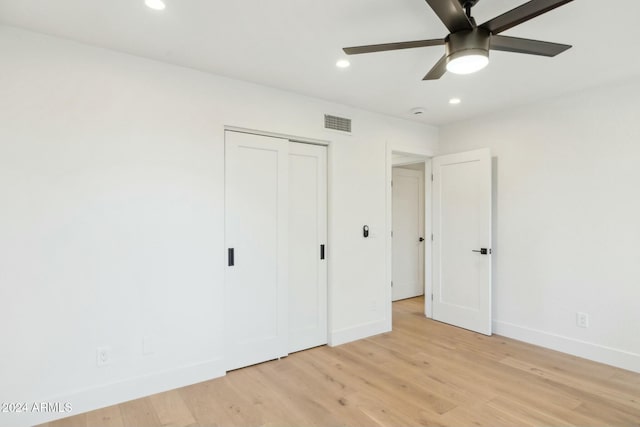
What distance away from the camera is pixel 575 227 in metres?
3.47

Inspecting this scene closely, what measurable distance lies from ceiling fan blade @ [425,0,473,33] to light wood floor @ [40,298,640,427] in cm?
245

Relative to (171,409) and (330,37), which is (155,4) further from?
(171,409)

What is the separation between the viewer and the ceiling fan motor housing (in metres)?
1.80

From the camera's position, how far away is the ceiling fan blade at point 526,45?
1.89m

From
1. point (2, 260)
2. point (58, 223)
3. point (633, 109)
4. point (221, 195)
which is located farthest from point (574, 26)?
point (2, 260)

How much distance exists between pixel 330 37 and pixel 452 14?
948 millimetres

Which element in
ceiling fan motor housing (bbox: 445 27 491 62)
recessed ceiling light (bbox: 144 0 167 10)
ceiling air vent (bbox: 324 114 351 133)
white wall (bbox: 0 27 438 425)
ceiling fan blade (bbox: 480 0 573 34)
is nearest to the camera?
ceiling fan blade (bbox: 480 0 573 34)

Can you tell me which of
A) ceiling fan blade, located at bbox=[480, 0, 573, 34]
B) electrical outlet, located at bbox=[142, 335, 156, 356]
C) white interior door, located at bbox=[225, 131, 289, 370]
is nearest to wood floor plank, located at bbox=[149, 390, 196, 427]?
electrical outlet, located at bbox=[142, 335, 156, 356]

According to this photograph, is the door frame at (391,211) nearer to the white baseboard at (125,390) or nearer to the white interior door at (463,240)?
the white interior door at (463,240)

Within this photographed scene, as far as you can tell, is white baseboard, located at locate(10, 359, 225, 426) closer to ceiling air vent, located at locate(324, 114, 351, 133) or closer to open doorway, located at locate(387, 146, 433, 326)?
ceiling air vent, located at locate(324, 114, 351, 133)

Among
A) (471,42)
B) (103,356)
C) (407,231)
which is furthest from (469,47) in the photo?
(407,231)

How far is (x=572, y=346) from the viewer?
3471mm

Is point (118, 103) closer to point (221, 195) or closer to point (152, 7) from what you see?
point (152, 7)

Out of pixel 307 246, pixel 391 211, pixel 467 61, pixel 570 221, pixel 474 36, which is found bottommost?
pixel 307 246
